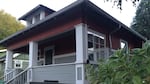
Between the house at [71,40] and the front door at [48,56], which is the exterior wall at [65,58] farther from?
the front door at [48,56]

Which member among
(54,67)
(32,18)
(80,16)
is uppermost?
(32,18)

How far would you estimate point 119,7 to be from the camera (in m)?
6.24

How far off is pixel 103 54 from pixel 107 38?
2.93ft

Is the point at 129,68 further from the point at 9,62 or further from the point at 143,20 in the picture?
the point at 143,20

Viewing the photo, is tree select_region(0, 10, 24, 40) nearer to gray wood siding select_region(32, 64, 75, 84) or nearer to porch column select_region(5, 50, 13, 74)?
porch column select_region(5, 50, 13, 74)

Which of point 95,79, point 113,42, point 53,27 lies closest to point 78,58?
point 53,27

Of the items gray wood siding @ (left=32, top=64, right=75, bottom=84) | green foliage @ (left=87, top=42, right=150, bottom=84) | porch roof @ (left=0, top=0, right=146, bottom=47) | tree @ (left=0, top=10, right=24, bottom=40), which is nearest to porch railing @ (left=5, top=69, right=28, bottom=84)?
gray wood siding @ (left=32, top=64, right=75, bottom=84)

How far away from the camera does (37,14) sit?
17750mm

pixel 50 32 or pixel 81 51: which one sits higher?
pixel 50 32

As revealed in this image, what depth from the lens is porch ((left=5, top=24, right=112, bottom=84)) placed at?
8.94 m

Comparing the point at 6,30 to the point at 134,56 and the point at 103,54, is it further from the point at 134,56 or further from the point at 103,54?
the point at 134,56

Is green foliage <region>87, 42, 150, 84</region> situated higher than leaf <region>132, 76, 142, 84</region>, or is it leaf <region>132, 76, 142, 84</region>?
green foliage <region>87, 42, 150, 84</region>

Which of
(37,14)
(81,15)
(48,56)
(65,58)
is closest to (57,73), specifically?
(81,15)

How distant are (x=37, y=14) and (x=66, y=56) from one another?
17.8ft
